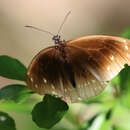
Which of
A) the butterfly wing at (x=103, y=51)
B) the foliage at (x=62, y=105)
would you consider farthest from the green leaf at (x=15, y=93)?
the butterfly wing at (x=103, y=51)

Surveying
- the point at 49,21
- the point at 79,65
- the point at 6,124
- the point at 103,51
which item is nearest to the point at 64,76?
the point at 79,65

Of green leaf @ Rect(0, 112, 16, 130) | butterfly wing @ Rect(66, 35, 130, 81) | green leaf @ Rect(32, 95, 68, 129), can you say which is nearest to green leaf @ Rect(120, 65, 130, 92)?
butterfly wing @ Rect(66, 35, 130, 81)

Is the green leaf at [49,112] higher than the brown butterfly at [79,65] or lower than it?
lower

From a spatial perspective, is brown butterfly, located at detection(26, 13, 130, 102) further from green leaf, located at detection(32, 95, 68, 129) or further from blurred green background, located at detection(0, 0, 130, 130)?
blurred green background, located at detection(0, 0, 130, 130)

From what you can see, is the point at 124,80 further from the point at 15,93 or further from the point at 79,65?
the point at 15,93

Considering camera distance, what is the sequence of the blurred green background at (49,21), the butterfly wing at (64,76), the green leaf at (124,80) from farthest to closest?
1. the blurred green background at (49,21)
2. the green leaf at (124,80)
3. the butterfly wing at (64,76)

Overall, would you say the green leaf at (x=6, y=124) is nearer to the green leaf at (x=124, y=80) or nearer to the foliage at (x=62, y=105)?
the foliage at (x=62, y=105)

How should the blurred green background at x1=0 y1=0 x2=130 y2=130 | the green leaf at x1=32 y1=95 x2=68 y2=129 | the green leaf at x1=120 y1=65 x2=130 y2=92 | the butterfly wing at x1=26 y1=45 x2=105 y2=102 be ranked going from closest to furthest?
the green leaf at x1=32 y1=95 x2=68 y2=129 < the butterfly wing at x1=26 y1=45 x2=105 y2=102 < the green leaf at x1=120 y1=65 x2=130 y2=92 < the blurred green background at x1=0 y1=0 x2=130 y2=130

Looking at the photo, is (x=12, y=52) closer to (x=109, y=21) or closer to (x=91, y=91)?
(x=109, y=21)

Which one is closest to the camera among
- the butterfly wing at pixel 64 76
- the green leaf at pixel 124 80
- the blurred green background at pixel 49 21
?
the butterfly wing at pixel 64 76
